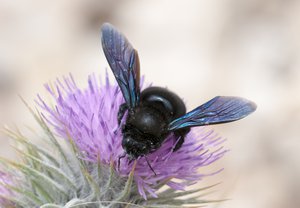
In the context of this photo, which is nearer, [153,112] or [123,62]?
[153,112]

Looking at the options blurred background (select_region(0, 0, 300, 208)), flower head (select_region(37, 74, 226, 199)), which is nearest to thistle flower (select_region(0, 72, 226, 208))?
flower head (select_region(37, 74, 226, 199))

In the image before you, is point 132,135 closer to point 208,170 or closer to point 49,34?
point 208,170

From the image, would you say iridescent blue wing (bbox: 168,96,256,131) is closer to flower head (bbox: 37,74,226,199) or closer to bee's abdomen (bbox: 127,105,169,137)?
bee's abdomen (bbox: 127,105,169,137)

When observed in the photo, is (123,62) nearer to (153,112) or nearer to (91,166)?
(153,112)

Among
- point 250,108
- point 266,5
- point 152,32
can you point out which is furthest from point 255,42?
point 250,108

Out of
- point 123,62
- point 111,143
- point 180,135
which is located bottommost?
point 180,135

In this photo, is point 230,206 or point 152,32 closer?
point 230,206

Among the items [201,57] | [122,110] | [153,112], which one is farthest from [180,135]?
[201,57]

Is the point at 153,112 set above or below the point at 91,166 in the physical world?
above
